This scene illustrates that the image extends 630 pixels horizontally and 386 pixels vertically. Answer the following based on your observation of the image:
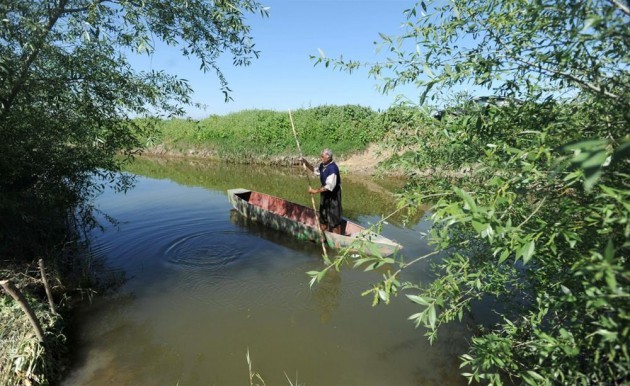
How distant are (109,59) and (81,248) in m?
4.92

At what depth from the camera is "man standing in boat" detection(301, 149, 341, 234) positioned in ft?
30.5

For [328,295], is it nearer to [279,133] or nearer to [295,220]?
[295,220]

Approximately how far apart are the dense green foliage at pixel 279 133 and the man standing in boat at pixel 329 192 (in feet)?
46.6

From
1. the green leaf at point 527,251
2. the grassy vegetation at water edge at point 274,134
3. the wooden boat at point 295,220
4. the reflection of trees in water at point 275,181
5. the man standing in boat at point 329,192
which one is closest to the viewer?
the green leaf at point 527,251

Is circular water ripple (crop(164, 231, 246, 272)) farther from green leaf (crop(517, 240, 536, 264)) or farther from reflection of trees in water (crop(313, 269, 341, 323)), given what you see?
green leaf (crop(517, 240, 536, 264))

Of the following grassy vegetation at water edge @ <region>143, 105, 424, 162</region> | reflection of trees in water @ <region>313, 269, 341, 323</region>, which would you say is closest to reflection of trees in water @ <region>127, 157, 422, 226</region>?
grassy vegetation at water edge @ <region>143, 105, 424, 162</region>

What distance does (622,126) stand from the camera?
2.38m

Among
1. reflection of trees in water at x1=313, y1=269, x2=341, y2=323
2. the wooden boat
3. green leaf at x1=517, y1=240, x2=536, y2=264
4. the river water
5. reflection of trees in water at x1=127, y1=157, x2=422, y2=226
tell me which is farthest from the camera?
reflection of trees in water at x1=127, y1=157, x2=422, y2=226

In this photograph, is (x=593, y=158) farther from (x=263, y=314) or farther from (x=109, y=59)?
(x=109, y=59)

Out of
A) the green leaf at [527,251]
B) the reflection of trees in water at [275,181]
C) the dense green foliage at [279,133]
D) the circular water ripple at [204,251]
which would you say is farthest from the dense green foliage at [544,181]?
the dense green foliage at [279,133]

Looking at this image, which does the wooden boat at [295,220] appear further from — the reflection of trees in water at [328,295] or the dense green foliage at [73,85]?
the dense green foliage at [73,85]

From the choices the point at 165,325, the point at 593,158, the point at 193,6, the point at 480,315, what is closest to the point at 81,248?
the point at 165,325

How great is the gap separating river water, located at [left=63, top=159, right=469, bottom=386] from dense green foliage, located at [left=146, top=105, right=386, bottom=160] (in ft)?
47.8

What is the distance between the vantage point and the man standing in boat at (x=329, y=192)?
30.5ft
